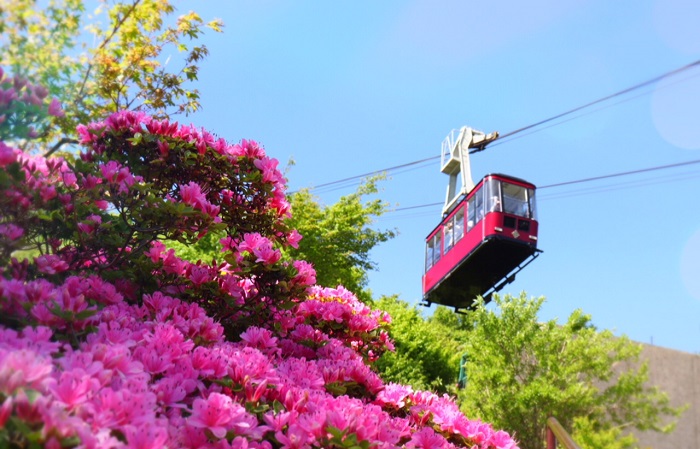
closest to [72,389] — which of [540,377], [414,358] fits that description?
[540,377]

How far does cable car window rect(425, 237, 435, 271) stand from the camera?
18.9 meters

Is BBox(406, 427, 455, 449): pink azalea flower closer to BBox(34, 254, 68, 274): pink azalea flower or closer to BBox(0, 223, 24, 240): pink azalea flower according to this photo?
BBox(34, 254, 68, 274): pink azalea flower

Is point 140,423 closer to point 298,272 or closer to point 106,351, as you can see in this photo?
point 106,351

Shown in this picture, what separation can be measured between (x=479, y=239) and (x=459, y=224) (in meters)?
1.81

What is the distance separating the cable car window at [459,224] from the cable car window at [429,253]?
205 centimetres

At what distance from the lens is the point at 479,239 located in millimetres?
14992

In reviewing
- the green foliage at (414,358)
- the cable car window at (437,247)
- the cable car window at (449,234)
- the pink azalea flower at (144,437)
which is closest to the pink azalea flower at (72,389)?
the pink azalea flower at (144,437)

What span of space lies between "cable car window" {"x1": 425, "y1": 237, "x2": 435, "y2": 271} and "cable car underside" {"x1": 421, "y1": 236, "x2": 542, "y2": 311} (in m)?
0.86

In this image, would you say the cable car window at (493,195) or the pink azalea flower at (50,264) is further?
the cable car window at (493,195)

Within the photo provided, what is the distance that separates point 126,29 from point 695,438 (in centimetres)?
2003

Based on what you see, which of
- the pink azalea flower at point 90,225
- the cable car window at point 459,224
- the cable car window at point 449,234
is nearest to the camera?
the pink azalea flower at point 90,225

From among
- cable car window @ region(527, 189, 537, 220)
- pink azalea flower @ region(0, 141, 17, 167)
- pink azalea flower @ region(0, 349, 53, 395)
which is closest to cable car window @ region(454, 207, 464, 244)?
cable car window @ region(527, 189, 537, 220)

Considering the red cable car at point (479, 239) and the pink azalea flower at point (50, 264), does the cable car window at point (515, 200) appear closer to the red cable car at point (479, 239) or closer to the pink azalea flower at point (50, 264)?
the red cable car at point (479, 239)

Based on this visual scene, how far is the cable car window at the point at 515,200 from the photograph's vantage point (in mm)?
15173
